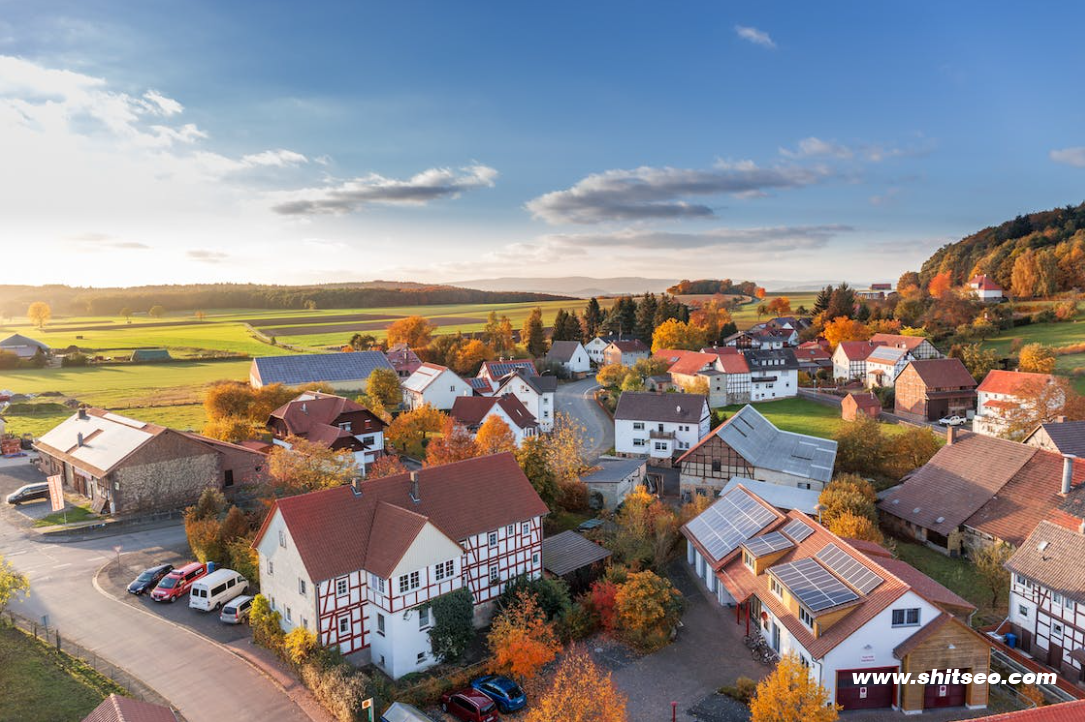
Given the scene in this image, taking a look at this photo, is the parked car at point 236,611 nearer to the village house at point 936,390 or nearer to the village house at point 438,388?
the village house at point 438,388

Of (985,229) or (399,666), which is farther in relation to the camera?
(985,229)

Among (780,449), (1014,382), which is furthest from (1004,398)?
(780,449)

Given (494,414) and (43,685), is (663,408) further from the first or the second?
(43,685)

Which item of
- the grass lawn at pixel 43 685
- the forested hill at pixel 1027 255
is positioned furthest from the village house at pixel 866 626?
the forested hill at pixel 1027 255

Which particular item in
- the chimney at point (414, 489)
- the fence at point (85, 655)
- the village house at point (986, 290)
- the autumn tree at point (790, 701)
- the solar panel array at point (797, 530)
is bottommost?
the fence at point (85, 655)

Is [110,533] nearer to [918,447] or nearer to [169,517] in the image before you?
[169,517]

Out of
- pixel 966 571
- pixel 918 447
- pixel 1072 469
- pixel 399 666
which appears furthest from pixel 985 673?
pixel 918 447
